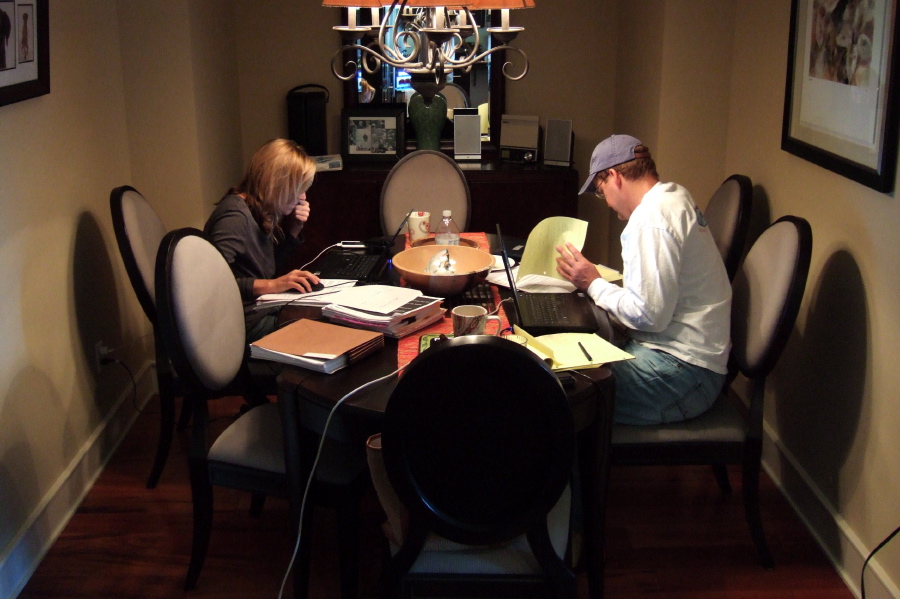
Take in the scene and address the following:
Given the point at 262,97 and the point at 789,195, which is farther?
the point at 262,97

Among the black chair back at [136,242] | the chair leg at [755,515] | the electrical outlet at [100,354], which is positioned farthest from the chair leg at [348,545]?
the electrical outlet at [100,354]

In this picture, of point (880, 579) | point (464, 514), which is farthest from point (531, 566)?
point (880, 579)

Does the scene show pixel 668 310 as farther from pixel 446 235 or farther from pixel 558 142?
pixel 558 142

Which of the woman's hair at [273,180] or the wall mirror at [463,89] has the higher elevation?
the wall mirror at [463,89]

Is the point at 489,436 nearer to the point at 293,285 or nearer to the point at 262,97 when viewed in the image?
the point at 293,285

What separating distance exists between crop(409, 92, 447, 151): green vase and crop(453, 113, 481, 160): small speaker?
0.09 metres

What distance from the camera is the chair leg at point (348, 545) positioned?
207 centimetres

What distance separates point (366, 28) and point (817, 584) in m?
2.03

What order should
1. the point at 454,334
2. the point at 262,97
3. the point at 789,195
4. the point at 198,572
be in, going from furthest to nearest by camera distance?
1. the point at 262,97
2. the point at 789,195
3. the point at 198,572
4. the point at 454,334

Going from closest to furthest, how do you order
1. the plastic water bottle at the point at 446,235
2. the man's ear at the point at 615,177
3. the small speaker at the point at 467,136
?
the man's ear at the point at 615,177
the plastic water bottle at the point at 446,235
the small speaker at the point at 467,136

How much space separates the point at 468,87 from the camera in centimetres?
441

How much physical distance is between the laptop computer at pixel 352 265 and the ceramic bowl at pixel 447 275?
121mm

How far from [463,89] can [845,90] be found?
7.65 feet

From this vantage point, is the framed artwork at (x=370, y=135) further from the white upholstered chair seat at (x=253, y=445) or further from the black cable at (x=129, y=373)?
the white upholstered chair seat at (x=253, y=445)
